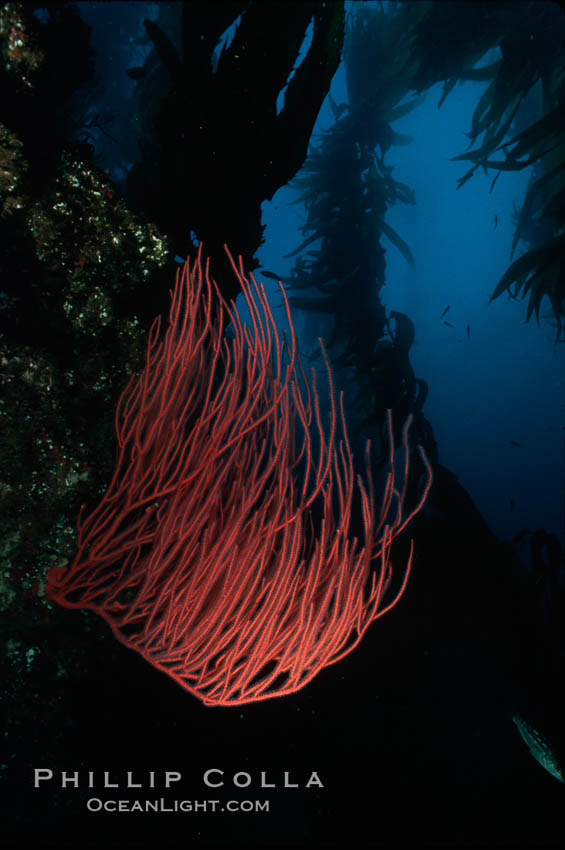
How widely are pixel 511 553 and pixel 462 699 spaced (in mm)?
1357

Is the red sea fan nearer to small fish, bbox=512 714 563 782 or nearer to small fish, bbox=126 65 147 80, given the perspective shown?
small fish, bbox=512 714 563 782

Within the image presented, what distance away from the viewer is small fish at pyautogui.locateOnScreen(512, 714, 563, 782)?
105 inches

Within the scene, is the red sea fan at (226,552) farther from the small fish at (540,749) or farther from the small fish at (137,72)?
the small fish at (137,72)

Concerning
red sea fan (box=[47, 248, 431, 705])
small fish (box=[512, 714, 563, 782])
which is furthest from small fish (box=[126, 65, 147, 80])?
small fish (box=[512, 714, 563, 782])

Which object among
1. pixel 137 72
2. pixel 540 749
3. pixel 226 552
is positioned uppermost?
pixel 137 72

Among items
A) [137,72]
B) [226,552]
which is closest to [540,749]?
[226,552]

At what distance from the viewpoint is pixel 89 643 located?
6.84 ft

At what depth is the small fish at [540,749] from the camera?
2.67 m

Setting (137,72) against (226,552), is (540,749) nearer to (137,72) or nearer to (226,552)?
(226,552)

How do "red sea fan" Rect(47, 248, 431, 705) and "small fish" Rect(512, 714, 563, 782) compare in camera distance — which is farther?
"small fish" Rect(512, 714, 563, 782)

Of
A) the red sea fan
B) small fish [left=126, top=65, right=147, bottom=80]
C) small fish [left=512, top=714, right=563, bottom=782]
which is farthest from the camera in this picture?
small fish [left=126, top=65, right=147, bottom=80]

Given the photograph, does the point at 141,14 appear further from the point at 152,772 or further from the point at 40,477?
the point at 152,772

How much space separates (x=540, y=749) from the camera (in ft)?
8.86

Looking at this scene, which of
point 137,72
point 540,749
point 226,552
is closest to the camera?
point 226,552
